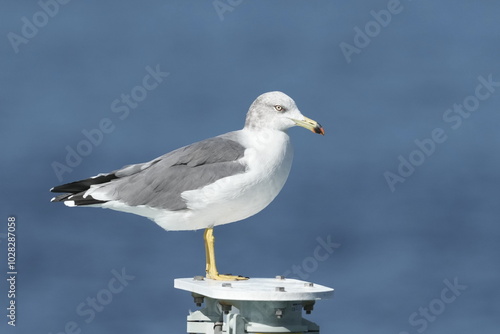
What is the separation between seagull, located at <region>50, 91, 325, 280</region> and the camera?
900 cm

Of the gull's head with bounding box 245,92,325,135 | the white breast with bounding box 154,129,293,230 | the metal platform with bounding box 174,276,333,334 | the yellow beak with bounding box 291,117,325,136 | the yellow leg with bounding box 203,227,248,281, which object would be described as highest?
the gull's head with bounding box 245,92,325,135

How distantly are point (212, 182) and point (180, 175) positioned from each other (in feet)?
0.99

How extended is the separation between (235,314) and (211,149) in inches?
72.6

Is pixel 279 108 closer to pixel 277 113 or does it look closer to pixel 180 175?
pixel 277 113

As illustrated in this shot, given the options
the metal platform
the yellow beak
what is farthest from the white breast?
the metal platform

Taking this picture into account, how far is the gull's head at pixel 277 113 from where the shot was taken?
9.16m

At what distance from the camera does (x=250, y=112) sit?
9.30 metres

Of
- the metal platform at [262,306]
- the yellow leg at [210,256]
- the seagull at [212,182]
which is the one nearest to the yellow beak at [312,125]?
the seagull at [212,182]

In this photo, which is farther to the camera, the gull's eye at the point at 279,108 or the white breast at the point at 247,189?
the gull's eye at the point at 279,108

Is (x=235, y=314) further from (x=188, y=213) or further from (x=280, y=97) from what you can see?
(x=280, y=97)

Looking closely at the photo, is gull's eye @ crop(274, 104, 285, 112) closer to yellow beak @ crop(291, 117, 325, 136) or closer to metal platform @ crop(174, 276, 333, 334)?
yellow beak @ crop(291, 117, 325, 136)

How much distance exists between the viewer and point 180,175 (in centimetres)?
910

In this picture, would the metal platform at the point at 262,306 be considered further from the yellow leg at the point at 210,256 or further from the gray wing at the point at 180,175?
the gray wing at the point at 180,175

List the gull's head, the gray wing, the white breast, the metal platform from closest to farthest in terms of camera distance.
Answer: the metal platform, the white breast, the gray wing, the gull's head
